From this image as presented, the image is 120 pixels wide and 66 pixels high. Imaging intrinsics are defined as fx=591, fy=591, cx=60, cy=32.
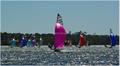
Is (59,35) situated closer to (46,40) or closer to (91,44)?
(46,40)

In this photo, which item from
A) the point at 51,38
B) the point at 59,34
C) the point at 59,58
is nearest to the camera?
the point at 59,58

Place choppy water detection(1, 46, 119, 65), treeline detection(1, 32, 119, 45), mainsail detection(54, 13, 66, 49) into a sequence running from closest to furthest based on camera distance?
choppy water detection(1, 46, 119, 65), mainsail detection(54, 13, 66, 49), treeline detection(1, 32, 119, 45)

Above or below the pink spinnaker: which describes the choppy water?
below

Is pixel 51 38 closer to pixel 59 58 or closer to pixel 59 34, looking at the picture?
pixel 59 34

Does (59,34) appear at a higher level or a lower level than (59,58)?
higher

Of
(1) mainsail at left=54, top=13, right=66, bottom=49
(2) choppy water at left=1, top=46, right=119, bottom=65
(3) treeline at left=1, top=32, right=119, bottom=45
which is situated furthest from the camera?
(3) treeline at left=1, top=32, right=119, bottom=45

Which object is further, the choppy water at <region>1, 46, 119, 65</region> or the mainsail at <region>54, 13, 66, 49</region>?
the mainsail at <region>54, 13, 66, 49</region>

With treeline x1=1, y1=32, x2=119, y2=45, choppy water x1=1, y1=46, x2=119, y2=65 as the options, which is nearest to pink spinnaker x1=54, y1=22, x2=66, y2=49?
choppy water x1=1, y1=46, x2=119, y2=65

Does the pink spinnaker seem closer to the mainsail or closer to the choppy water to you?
the mainsail

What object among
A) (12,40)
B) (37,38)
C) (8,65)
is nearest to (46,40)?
(37,38)

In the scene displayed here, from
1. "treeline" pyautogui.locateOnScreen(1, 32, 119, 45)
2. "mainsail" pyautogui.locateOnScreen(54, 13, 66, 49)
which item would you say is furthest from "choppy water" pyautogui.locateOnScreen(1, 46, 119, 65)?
"treeline" pyautogui.locateOnScreen(1, 32, 119, 45)

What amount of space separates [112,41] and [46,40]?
26.7 m

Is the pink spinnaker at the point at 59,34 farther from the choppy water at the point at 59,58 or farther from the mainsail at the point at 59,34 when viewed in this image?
the choppy water at the point at 59,58

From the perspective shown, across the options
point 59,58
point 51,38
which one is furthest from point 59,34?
point 51,38
